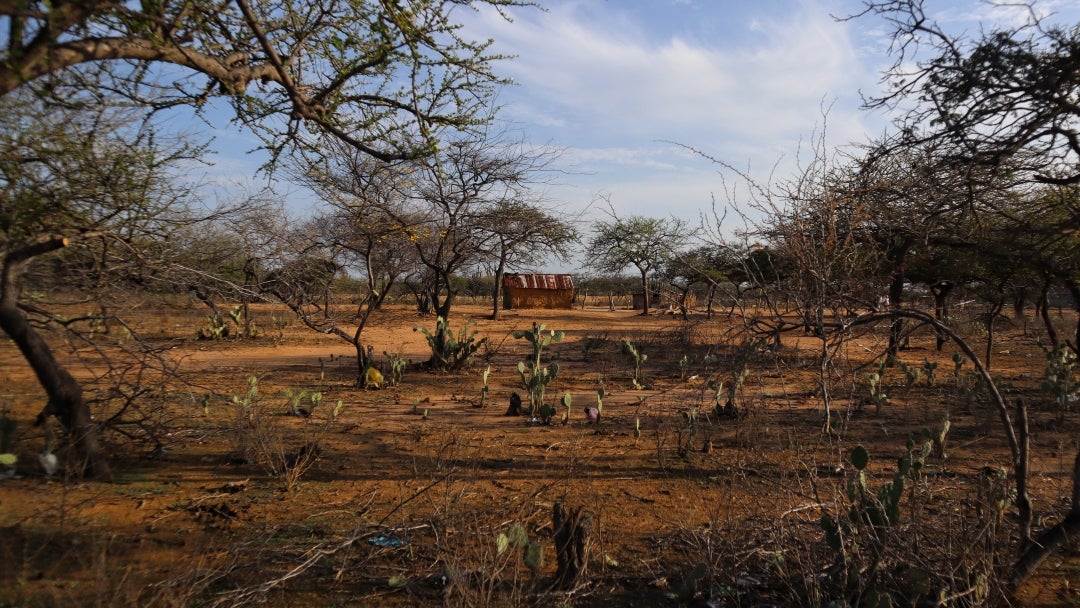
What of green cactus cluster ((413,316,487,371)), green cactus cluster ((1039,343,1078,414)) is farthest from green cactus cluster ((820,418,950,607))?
green cactus cluster ((413,316,487,371))

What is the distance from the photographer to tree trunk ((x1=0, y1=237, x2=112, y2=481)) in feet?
14.6

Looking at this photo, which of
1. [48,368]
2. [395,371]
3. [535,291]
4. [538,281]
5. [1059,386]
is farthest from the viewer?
[538,281]

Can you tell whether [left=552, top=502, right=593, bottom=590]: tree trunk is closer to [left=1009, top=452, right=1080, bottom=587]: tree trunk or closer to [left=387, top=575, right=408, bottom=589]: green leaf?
[left=387, top=575, right=408, bottom=589]: green leaf

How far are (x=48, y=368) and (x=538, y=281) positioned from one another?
31711 mm

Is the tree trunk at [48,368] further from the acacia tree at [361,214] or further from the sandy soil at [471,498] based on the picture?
the acacia tree at [361,214]

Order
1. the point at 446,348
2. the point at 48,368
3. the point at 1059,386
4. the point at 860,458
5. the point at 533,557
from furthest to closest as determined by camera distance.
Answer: the point at 446,348, the point at 1059,386, the point at 48,368, the point at 860,458, the point at 533,557

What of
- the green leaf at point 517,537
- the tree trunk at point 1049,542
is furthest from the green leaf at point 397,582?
the tree trunk at point 1049,542

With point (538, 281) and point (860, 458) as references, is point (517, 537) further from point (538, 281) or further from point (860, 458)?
point (538, 281)

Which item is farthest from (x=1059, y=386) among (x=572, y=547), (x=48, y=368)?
(x=48, y=368)

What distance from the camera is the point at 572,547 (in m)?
3.20

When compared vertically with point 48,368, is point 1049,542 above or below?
below

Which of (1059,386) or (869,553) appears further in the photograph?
(1059,386)

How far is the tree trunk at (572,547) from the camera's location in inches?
124

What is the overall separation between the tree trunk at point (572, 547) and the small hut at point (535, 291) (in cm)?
3170
